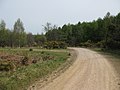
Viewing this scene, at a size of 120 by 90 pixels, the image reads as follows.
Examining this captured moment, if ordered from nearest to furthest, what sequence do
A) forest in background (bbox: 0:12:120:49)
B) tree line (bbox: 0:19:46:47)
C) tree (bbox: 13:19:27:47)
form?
1. forest in background (bbox: 0:12:120:49)
2. tree line (bbox: 0:19:46:47)
3. tree (bbox: 13:19:27:47)

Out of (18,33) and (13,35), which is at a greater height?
(18,33)

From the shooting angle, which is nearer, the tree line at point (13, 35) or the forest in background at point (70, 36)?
the forest in background at point (70, 36)

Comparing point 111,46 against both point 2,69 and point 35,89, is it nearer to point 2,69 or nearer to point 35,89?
point 2,69

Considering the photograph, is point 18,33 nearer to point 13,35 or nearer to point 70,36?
point 13,35

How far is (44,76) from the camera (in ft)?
72.1

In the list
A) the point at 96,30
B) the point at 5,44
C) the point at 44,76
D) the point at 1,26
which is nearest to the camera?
the point at 44,76

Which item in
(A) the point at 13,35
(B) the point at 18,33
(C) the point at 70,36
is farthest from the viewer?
(C) the point at 70,36

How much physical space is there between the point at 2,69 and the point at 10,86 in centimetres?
899

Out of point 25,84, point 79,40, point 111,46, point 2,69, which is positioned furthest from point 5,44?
point 25,84

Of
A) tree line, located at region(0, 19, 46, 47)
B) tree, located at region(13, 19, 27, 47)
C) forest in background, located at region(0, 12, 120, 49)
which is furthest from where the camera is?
tree, located at region(13, 19, 27, 47)

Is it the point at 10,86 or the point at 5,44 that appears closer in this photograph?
the point at 10,86

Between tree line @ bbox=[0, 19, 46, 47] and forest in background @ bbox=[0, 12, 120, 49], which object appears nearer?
forest in background @ bbox=[0, 12, 120, 49]

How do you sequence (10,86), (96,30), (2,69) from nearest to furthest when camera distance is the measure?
(10,86), (2,69), (96,30)

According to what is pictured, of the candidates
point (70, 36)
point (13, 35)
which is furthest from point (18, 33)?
point (70, 36)
